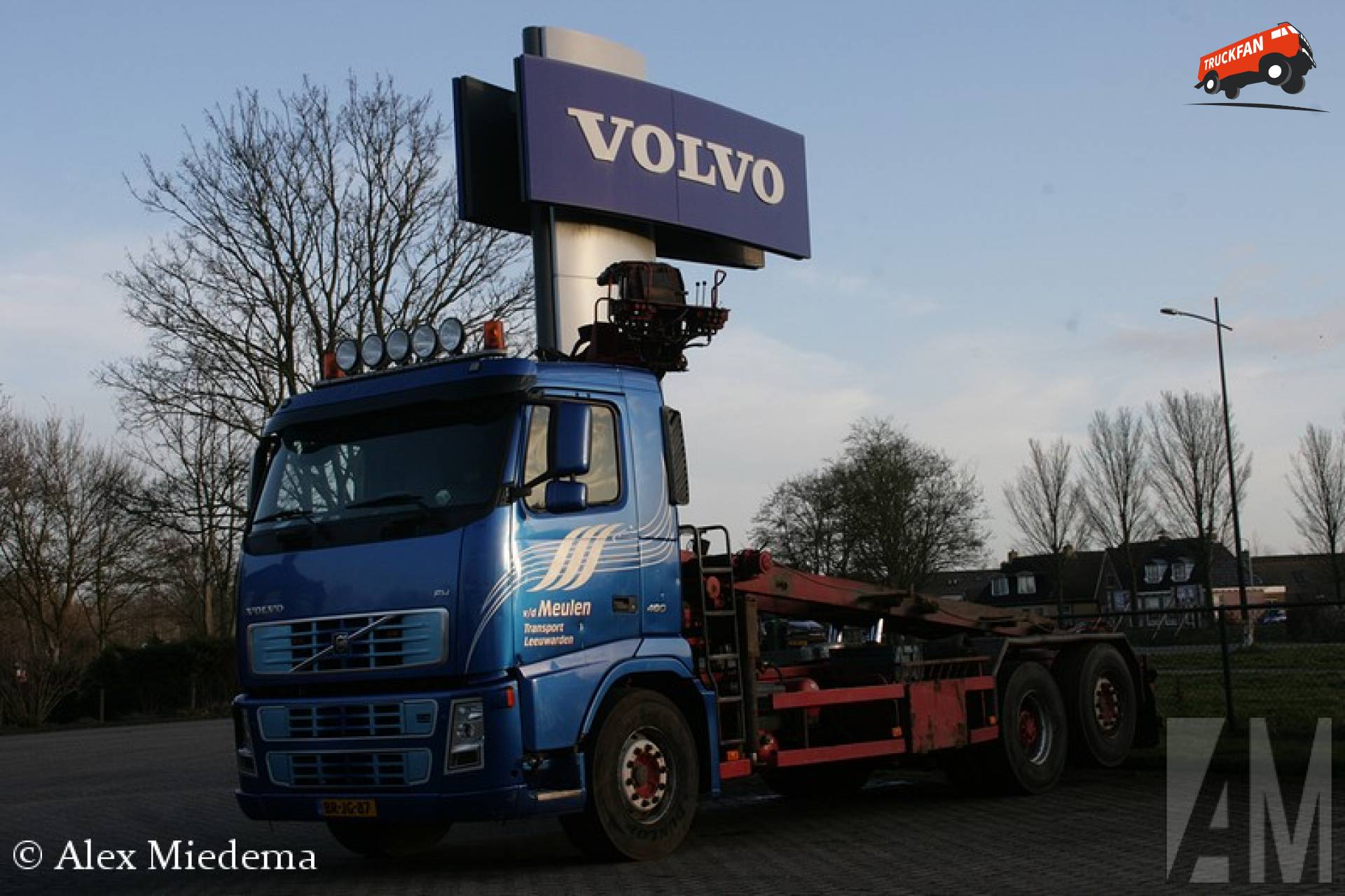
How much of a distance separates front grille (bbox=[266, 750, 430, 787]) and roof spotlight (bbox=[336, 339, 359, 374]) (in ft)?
8.47

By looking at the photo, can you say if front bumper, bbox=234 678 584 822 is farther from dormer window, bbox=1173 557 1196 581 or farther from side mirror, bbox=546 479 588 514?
dormer window, bbox=1173 557 1196 581

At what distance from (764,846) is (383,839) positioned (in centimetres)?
265

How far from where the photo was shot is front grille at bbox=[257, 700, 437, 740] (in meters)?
8.77

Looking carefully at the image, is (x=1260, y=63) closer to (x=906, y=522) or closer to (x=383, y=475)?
(x=383, y=475)

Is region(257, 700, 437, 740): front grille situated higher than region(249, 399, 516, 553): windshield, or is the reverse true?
region(249, 399, 516, 553): windshield

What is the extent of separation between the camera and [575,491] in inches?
361

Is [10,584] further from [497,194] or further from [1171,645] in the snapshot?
[1171,645]

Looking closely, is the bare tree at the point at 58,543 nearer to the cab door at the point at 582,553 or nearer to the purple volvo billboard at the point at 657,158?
the purple volvo billboard at the point at 657,158

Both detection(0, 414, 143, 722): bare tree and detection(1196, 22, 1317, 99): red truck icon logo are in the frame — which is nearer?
detection(1196, 22, 1317, 99): red truck icon logo

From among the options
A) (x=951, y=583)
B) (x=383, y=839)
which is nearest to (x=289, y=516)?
(x=383, y=839)

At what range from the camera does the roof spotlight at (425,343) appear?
986 cm

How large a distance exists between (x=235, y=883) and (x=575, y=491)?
324 centimetres

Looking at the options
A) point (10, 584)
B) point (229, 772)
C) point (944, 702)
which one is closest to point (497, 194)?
point (229, 772)

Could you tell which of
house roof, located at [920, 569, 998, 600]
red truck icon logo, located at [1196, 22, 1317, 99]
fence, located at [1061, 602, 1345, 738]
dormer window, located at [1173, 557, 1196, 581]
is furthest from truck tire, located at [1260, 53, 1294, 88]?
dormer window, located at [1173, 557, 1196, 581]
